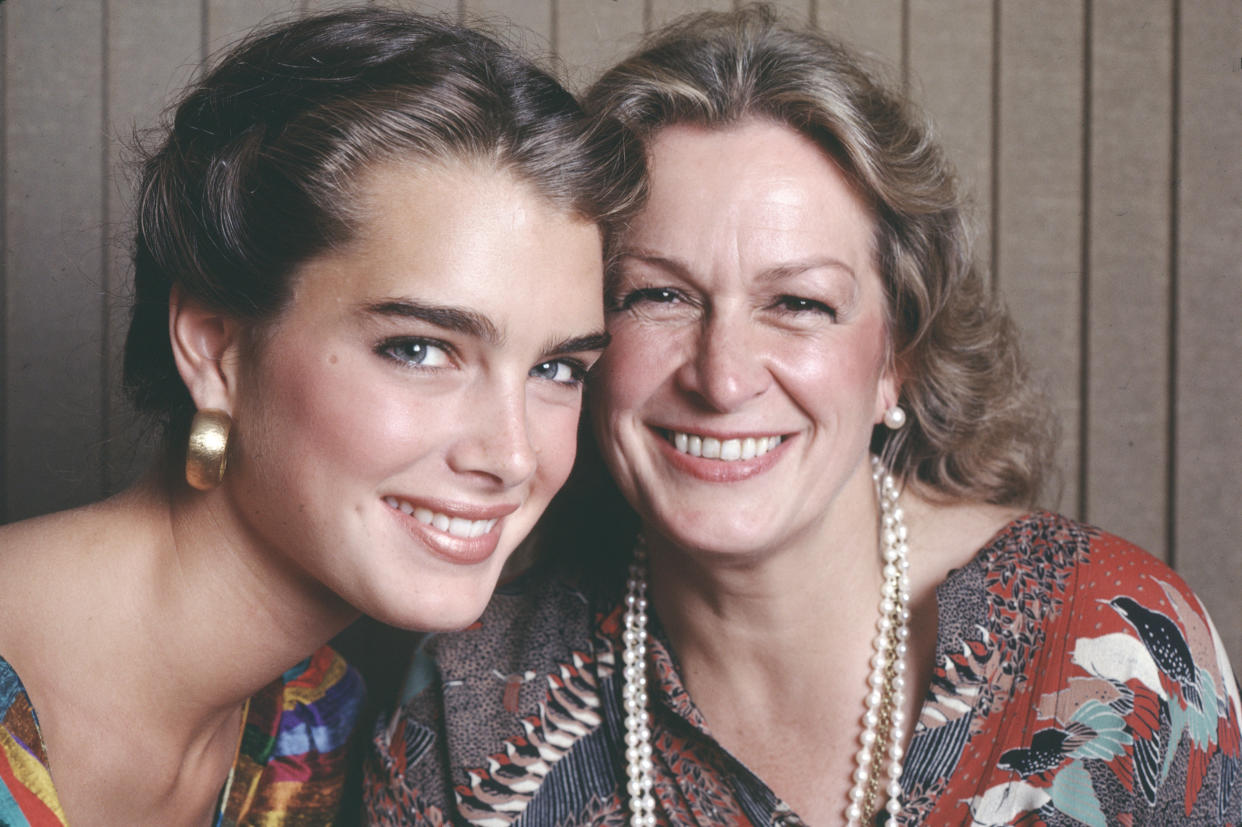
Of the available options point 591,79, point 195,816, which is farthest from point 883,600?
point 591,79

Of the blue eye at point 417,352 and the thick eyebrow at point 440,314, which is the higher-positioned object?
the thick eyebrow at point 440,314

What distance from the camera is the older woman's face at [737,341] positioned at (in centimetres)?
155

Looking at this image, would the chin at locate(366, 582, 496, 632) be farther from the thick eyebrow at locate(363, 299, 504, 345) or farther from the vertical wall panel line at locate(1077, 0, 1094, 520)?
the vertical wall panel line at locate(1077, 0, 1094, 520)

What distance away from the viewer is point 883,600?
5.84 ft

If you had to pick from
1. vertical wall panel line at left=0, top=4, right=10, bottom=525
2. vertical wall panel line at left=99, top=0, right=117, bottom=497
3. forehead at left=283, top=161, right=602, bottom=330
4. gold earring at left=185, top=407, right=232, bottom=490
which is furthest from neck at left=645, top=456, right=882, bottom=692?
vertical wall panel line at left=0, top=4, right=10, bottom=525

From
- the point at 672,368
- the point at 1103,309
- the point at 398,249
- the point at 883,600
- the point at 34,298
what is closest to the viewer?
the point at 398,249

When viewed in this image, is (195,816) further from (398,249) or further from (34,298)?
(34,298)

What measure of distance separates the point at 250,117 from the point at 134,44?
3.49ft

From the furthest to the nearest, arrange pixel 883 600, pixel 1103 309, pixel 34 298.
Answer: pixel 1103 309, pixel 34 298, pixel 883 600

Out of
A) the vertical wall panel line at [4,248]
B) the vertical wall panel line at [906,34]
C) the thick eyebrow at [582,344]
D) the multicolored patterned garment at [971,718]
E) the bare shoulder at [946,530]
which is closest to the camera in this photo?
the thick eyebrow at [582,344]

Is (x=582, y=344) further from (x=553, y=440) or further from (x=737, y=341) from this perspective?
(x=737, y=341)

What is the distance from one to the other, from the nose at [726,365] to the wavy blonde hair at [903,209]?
0.29 metres

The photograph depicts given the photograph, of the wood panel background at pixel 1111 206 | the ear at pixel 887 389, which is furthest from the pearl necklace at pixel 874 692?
the wood panel background at pixel 1111 206

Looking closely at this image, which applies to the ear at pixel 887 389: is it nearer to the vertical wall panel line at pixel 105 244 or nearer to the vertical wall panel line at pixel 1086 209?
the vertical wall panel line at pixel 1086 209
